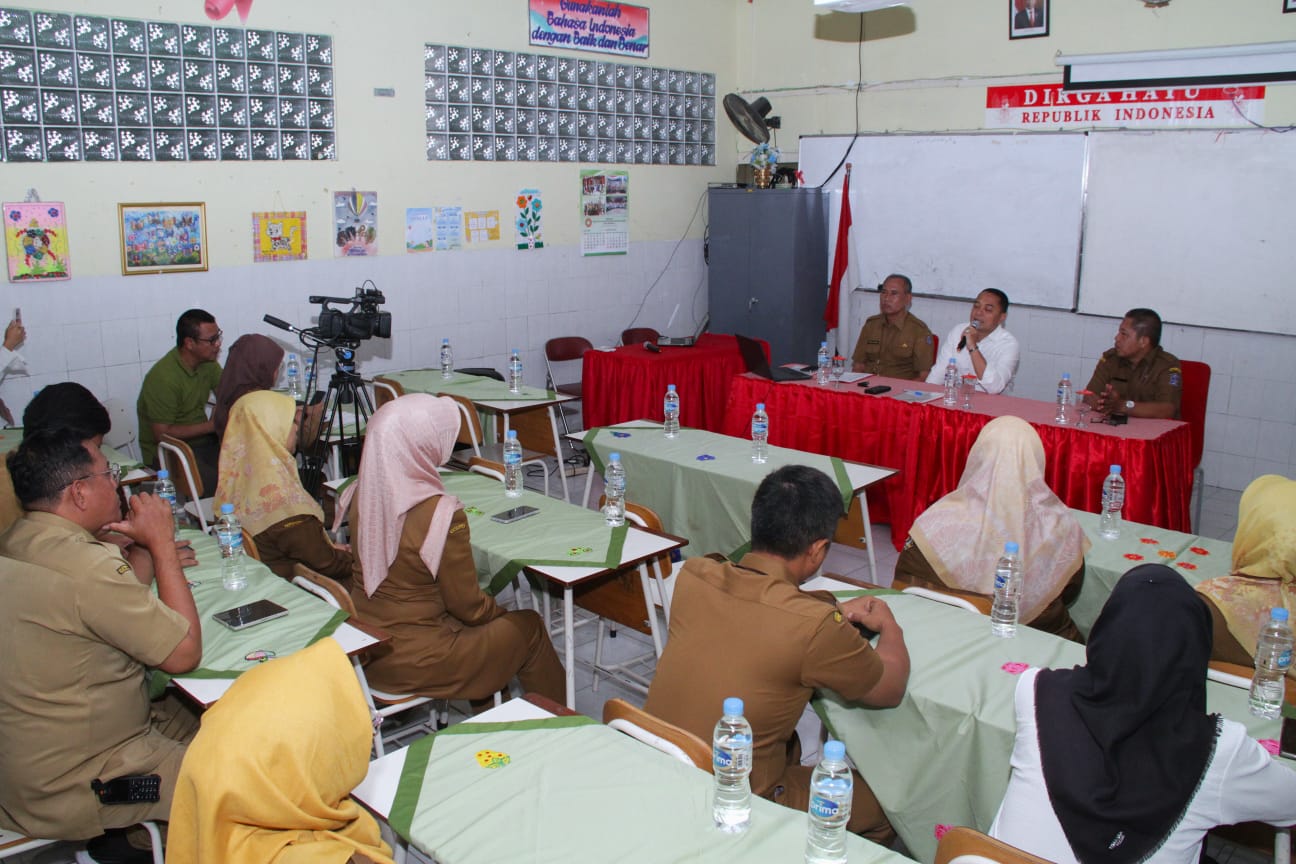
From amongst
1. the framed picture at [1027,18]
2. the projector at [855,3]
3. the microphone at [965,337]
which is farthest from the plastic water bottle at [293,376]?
the framed picture at [1027,18]

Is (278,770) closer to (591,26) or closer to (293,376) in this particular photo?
(293,376)

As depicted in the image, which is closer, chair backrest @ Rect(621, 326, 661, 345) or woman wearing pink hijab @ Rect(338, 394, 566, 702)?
woman wearing pink hijab @ Rect(338, 394, 566, 702)

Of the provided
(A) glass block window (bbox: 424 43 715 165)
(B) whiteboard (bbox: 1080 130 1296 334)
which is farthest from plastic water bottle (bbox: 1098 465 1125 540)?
(A) glass block window (bbox: 424 43 715 165)

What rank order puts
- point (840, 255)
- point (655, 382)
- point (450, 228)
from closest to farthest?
point (655, 382) → point (450, 228) → point (840, 255)

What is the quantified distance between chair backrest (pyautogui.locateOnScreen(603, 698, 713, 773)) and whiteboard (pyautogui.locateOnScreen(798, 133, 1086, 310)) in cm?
577

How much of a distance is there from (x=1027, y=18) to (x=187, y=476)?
596cm

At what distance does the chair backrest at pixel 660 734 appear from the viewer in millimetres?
2125

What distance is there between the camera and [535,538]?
141 inches

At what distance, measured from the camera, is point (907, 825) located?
8.49ft

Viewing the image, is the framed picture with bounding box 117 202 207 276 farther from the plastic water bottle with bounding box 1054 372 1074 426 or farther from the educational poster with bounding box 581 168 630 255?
the plastic water bottle with bounding box 1054 372 1074 426

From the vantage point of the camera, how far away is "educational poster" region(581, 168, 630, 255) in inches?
309

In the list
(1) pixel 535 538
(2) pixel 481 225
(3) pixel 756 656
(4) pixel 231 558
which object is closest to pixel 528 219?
(2) pixel 481 225

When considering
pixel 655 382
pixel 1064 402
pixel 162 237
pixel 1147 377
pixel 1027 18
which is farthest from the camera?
pixel 1027 18

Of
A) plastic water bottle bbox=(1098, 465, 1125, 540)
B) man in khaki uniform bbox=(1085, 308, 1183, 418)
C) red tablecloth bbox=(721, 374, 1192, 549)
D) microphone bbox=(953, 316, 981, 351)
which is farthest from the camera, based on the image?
microphone bbox=(953, 316, 981, 351)
